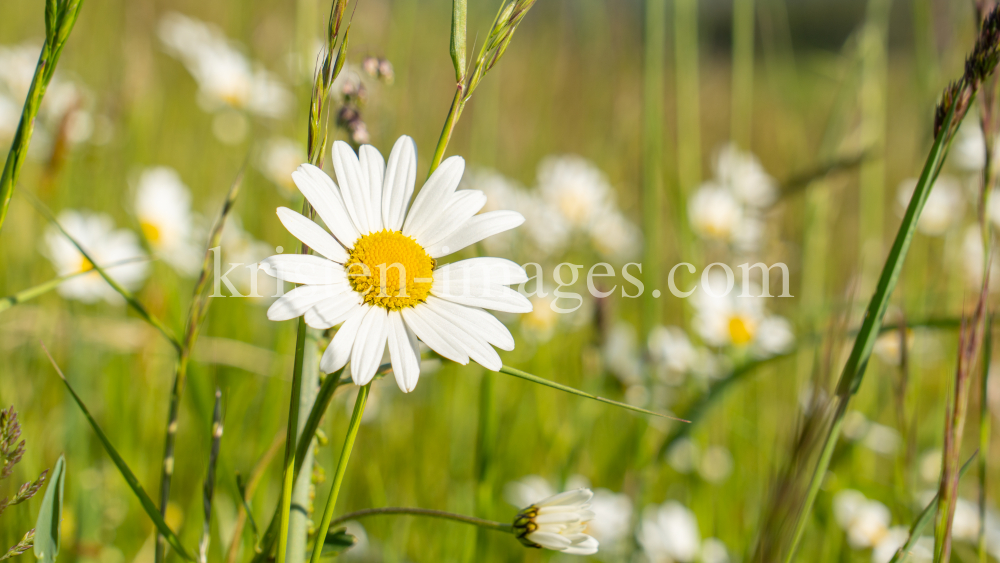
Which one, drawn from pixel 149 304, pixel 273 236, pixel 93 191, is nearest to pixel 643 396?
pixel 149 304

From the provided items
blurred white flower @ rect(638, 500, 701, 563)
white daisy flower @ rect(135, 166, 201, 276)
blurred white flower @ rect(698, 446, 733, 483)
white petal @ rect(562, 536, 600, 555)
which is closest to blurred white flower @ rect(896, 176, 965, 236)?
blurred white flower @ rect(698, 446, 733, 483)

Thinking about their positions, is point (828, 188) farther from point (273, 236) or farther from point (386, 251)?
point (273, 236)

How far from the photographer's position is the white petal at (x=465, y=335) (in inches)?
13.9

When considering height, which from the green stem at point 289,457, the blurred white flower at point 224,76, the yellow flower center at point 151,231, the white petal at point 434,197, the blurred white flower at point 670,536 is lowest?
the blurred white flower at point 670,536

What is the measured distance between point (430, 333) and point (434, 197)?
0.33 ft

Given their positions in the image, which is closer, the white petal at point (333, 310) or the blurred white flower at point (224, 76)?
the white petal at point (333, 310)

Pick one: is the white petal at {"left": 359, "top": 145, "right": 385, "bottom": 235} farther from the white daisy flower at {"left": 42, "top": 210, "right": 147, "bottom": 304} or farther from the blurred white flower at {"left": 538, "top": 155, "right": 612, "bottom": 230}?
the blurred white flower at {"left": 538, "top": 155, "right": 612, "bottom": 230}

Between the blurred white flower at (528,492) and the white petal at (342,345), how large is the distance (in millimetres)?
655

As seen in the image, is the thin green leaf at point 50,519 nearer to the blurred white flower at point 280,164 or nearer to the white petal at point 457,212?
the white petal at point 457,212

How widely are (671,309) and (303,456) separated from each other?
6.94ft

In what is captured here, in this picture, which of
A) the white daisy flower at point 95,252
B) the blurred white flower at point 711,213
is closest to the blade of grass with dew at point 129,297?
the white daisy flower at point 95,252

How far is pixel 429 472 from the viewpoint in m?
1.19

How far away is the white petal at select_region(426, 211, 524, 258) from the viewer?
41 cm

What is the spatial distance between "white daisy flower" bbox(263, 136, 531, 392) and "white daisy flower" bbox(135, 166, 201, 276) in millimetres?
1049
